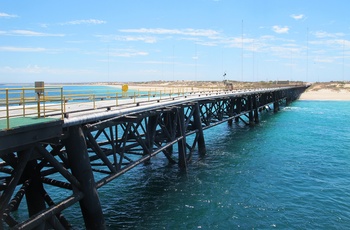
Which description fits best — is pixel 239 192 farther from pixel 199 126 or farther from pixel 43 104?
pixel 43 104

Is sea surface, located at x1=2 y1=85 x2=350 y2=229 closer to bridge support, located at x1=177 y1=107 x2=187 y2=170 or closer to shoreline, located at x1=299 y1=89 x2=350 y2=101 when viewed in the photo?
bridge support, located at x1=177 y1=107 x2=187 y2=170

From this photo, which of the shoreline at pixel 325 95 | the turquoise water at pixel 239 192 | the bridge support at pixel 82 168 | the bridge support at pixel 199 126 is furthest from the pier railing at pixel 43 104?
the shoreline at pixel 325 95

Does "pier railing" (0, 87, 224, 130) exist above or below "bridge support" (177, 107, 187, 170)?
above

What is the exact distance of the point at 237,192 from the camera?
748 inches

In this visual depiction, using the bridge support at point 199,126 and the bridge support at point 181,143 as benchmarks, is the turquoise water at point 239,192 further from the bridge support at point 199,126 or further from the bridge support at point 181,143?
the bridge support at point 199,126

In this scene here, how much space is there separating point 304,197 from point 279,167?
6.21 metres

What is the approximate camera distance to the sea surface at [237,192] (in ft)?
49.8

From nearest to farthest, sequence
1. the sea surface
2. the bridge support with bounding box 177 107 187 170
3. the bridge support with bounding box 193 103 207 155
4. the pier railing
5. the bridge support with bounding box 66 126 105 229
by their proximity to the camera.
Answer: the pier railing < the bridge support with bounding box 66 126 105 229 < the sea surface < the bridge support with bounding box 177 107 187 170 < the bridge support with bounding box 193 103 207 155

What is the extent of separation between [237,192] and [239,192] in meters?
0.12

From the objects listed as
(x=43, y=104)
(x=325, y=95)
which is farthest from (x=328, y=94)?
(x=43, y=104)

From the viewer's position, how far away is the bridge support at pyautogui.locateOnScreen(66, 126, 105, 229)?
40.4 feet

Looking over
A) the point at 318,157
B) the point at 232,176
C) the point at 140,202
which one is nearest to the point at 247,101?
the point at 318,157

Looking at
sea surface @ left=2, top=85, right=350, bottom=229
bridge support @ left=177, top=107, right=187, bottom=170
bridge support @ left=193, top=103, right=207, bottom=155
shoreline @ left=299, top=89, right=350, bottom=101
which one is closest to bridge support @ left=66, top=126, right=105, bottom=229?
sea surface @ left=2, top=85, right=350, bottom=229

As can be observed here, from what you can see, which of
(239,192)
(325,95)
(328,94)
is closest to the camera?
(239,192)
